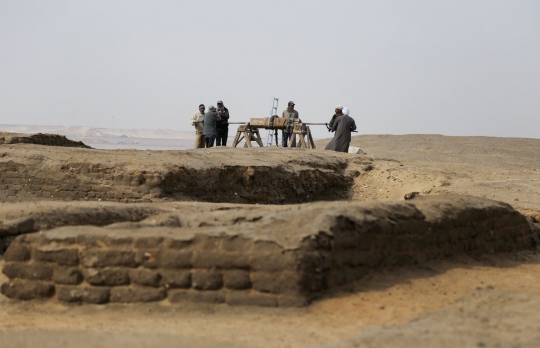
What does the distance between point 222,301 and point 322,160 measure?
855cm

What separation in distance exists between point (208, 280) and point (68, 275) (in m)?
1.12

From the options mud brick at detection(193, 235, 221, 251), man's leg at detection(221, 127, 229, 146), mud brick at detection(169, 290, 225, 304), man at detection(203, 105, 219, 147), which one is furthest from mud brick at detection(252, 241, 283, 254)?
man's leg at detection(221, 127, 229, 146)

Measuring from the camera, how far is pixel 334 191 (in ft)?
43.0

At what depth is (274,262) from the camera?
197 inches

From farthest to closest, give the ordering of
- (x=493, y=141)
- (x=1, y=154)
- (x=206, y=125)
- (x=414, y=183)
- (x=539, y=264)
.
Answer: (x=493, y=141) → (x=206, y=125) → (x=414, y=183) → (x=1, y=154) → (x=539, y=264)

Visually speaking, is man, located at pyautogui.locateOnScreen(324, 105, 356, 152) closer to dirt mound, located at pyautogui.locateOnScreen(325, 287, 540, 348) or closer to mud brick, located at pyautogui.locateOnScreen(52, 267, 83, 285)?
dirt mound, located at pyautogui.locateOnScreen(325, 287, 540, 348)

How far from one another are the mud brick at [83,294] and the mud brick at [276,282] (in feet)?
3.82

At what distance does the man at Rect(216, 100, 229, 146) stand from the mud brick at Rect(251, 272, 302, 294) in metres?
12.5

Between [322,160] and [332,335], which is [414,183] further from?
[332,335]

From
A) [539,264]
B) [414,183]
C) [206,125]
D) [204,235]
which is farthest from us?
[206,125]

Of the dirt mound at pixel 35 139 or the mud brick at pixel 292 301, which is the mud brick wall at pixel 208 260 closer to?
the mud brick at pixel 292 301

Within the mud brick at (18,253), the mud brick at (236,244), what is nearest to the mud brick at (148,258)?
the mud brick at (236,244)

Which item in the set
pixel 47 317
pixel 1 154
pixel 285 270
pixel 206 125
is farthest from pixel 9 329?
pixel 206 125

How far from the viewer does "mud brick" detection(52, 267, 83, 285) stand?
17.3 ft
